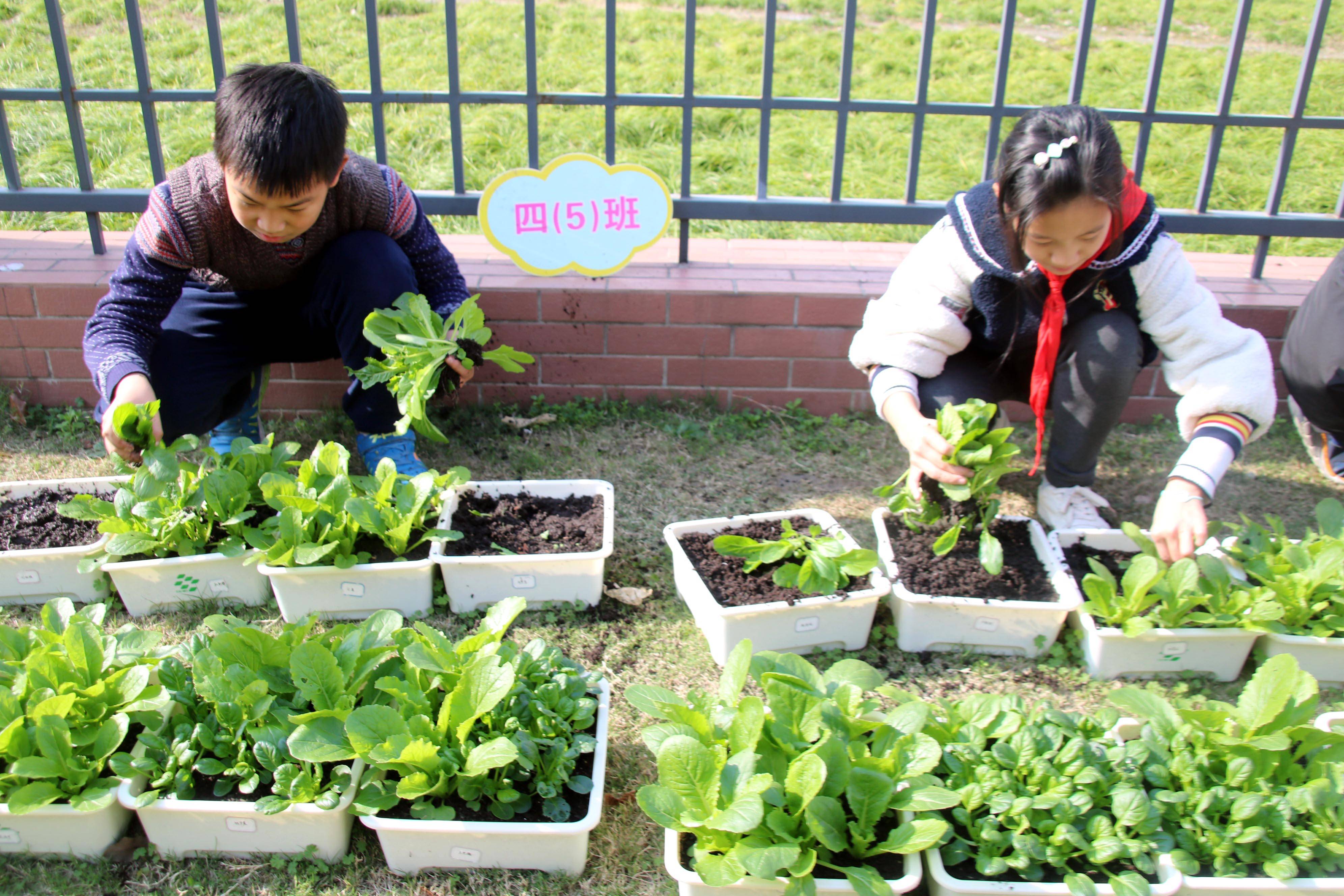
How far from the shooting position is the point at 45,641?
5.50 ft

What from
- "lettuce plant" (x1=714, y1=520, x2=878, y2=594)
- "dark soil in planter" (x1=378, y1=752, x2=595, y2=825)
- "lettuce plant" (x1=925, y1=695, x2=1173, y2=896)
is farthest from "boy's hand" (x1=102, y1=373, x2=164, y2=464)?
"lettuce plant" (x1=925, y1=695, x2=1173, y2=896)

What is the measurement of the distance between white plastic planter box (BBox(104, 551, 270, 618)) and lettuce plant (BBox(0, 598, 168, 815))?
0.31 m

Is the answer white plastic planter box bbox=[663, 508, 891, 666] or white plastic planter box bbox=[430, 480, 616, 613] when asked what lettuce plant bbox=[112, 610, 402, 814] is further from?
white plastic planter box bbox=[663, 508, 891, 666]

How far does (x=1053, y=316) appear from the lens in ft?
7.23

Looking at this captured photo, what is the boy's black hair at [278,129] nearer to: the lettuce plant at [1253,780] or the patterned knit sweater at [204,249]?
the patterned knit sweater at [204,249]

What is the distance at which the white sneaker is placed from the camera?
2.44m

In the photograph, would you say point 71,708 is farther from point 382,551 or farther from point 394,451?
point 394,451

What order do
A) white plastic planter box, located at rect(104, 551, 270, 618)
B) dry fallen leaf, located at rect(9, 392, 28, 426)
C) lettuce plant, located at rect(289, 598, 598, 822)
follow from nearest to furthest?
lettuce plant, located at rect(289, 598, 598, 822) < white plastic planter box, located at rect(104, 551, 270, 618) < dry fallen leaf, located at rect(9, 392, 28, 426)

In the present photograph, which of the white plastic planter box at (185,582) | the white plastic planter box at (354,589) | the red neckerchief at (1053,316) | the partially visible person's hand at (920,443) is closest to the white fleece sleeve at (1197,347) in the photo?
the red neckerchief at (1053,316)

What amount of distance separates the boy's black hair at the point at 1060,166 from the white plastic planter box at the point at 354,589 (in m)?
1.45

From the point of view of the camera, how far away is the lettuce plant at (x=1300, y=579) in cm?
Answer: 190

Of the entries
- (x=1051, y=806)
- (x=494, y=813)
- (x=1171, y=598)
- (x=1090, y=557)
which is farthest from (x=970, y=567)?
(x=494, y=813)

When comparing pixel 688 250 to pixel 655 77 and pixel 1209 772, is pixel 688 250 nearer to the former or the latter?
pixel 1209 772

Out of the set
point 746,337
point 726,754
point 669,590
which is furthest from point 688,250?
point 726,754
